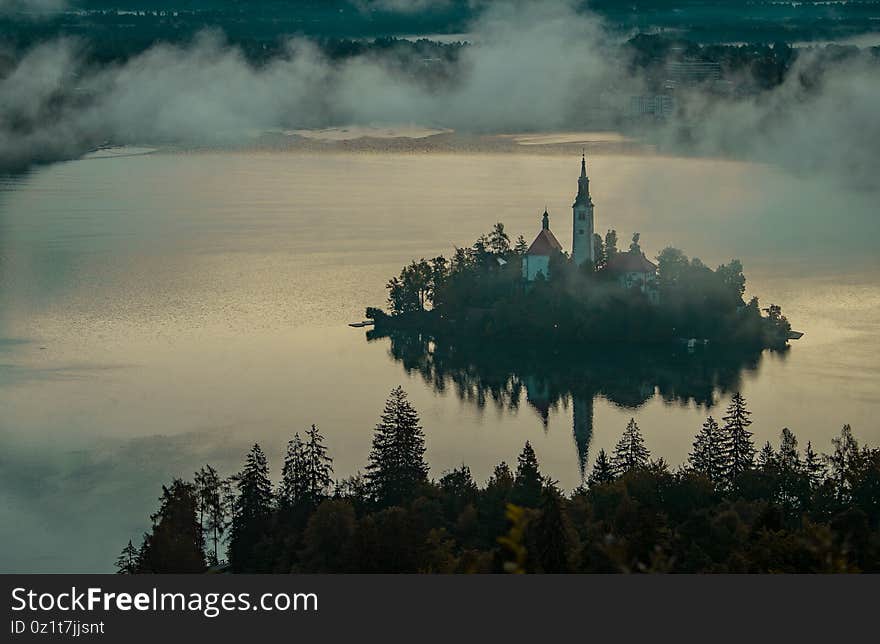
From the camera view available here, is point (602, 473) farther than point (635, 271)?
No

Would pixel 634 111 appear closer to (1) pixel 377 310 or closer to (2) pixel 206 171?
(2) pixel 206 171

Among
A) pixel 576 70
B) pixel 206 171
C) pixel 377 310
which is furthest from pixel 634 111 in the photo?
pixel 377 310

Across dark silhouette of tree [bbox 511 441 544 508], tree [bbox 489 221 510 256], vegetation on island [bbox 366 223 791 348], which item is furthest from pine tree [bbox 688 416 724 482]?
tree [bbox 489 221 510 256]

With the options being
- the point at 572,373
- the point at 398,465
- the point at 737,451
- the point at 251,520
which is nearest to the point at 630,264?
the point at 572,373

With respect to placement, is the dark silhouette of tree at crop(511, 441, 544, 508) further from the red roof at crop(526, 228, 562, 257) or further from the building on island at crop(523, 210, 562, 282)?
the red roof at crop(526, 228, 562, 257)

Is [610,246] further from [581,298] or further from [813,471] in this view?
[813,471]

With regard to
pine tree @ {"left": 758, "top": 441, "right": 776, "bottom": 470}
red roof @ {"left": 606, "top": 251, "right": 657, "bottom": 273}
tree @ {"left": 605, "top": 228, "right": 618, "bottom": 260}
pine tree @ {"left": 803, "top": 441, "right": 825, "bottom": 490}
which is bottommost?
pine tree @ {"left": 803, "top": 441, "right": 825, "bottom": 490}
